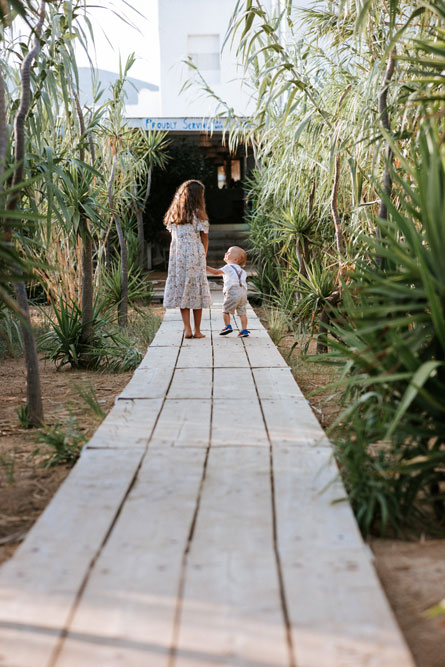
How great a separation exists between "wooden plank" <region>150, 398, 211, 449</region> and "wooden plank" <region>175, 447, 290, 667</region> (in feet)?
1.31

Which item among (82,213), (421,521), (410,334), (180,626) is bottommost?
(421,521)

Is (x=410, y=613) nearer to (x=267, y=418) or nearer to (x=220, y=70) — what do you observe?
(x=267, y=418)

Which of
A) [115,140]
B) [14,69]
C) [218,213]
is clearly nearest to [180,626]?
[14,69]

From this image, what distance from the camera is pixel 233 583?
1.61 meters

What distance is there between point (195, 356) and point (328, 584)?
3.11m

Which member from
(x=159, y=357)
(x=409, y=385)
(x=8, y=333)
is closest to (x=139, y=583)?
(x=409, y=385)

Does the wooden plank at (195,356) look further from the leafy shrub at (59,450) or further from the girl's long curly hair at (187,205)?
the leafy shrub at (59,450)

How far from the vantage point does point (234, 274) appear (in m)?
5.63

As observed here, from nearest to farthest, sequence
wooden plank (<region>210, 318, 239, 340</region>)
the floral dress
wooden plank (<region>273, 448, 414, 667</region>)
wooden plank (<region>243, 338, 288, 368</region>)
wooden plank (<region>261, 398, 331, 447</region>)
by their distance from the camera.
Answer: wooden plank (<region>273, 448, 414, 667</region>)
wooden plank (<region>261, 398, 331, 447</region>)
wooden plank (<region>243, 338, 288, 368</region>)
the floral dress
wooden plank (<region>210, 318, 239, 340</region>)

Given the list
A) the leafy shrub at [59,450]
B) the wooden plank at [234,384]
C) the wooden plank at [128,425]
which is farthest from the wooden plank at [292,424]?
the leafy shrub at [59,450]

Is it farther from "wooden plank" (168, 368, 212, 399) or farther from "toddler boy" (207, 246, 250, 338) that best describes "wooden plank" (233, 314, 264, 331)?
"wooden plank" (168, 368, 212, 399)

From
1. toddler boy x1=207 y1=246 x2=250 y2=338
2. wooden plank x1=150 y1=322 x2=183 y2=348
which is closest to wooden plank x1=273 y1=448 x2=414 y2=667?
wooden plank x1=150 y1=322 x2=183 y2=348

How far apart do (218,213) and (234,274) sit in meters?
10.4

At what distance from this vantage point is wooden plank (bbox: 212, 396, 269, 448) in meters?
2.71
